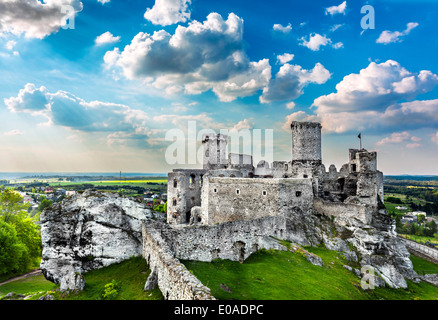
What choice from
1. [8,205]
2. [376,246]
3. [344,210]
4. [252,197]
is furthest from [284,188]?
[8,205]

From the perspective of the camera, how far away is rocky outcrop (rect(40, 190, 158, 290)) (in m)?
18.1

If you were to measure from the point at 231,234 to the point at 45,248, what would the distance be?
42.8 feet

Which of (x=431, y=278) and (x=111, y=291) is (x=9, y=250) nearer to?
(x=111, y=291)

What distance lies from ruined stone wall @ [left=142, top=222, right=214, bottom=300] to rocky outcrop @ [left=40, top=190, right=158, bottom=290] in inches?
130

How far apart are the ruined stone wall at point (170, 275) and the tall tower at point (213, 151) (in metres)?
→ 33.0

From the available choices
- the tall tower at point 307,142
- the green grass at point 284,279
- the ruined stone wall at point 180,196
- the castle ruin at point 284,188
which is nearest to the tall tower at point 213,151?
the castle ruin at point 284,188

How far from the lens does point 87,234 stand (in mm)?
18891

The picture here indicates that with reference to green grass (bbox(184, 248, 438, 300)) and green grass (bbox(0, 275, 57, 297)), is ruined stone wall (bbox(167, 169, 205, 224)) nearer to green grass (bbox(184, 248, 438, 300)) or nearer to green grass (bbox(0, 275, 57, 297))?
green grass (bbox(0, 275, 57, 297))

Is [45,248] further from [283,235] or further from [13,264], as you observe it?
[283,235]

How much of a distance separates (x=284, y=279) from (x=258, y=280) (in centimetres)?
213

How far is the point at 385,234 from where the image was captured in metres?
30.0

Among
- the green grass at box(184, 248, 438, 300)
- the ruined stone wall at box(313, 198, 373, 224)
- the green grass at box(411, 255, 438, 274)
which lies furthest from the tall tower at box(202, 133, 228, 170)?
the green grass at box(411, 255, 438, 274)
